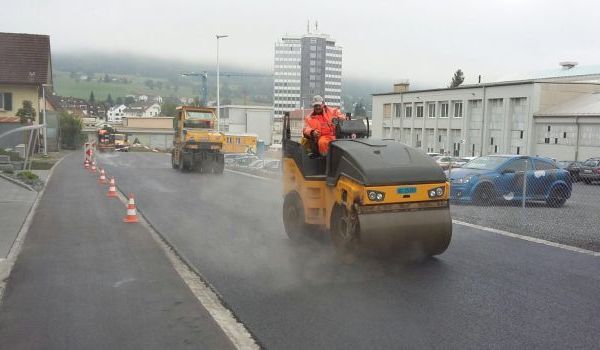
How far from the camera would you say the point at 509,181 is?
49.5 feet

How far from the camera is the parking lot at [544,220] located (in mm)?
10258

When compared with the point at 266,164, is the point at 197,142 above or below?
above

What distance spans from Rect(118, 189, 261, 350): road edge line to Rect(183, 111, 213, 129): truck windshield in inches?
830

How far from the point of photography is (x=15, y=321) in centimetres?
581

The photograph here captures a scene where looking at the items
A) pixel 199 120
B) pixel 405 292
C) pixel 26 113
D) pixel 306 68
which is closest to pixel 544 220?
pixel 405 292

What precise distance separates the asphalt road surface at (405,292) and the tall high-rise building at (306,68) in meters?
26.8

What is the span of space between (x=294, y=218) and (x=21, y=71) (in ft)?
156

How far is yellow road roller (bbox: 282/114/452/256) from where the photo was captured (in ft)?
24.3

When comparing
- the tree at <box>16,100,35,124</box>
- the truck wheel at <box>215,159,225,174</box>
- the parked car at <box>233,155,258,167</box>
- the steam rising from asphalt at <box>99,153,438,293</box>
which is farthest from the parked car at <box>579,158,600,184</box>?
the tree at <box>16,100,35,124</box>

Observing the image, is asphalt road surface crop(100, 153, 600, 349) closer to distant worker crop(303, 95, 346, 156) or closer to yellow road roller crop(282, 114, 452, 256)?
yellow road roller crop(282, 114, 452, 256)

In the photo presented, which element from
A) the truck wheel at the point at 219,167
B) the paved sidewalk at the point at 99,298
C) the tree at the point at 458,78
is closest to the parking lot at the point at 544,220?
the paved sidewalk at the point at 99,298

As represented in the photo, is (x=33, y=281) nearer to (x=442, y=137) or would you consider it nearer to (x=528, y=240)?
(x=528, y=240)

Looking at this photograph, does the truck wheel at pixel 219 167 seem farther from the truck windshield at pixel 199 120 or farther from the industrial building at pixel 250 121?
the industrial building at pixel 250 121

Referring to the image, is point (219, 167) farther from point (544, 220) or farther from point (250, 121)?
point (250, 121)
